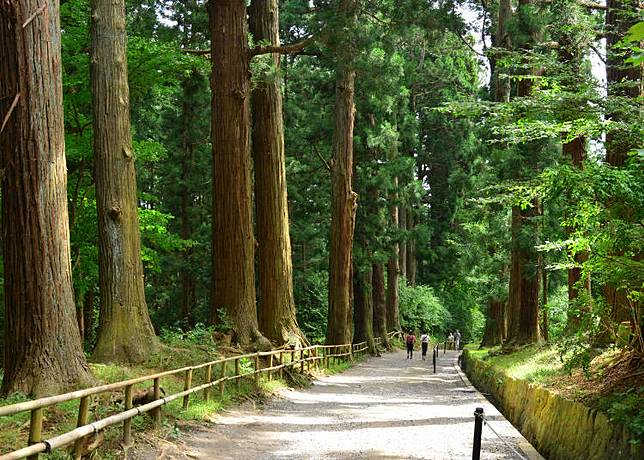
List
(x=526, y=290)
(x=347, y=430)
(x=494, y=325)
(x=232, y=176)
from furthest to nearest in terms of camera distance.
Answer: (x=494, y=325)
(x=526, y=290)
(x=232, y=176)
(x=347, y=430)

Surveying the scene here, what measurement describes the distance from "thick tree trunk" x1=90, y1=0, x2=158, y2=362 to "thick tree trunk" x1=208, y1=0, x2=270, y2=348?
3957 millimetres

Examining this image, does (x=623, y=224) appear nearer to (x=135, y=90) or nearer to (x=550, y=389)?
(x=550, y=389)

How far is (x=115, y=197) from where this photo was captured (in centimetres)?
1175

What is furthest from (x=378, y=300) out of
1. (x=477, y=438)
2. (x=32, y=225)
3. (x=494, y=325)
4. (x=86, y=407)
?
(x=86, y=407)

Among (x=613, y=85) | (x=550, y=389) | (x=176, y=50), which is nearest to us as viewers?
(x=613, y=85)

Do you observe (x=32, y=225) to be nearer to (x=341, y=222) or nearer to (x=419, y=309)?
(x=341, y=222)

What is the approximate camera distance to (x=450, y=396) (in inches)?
668

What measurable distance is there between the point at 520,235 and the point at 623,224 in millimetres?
13095

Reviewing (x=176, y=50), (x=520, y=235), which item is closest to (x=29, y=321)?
(x=176, y=50)

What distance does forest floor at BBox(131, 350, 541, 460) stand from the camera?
8.66 metres

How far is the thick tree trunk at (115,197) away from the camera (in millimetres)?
11477

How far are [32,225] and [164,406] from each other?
118 inches

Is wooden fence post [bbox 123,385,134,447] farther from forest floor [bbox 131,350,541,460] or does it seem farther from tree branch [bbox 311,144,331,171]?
tree branch [bbox 311,144,331,171]

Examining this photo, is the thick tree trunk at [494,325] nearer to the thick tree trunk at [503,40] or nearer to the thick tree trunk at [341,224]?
the thick tree trunk at [341,224]
